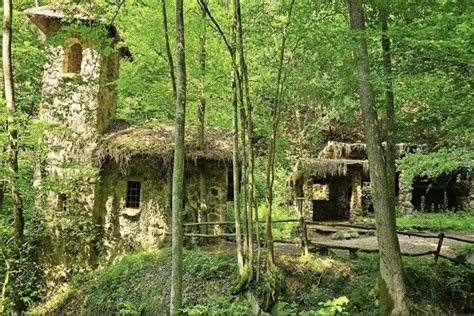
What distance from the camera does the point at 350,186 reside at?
17.6 metres

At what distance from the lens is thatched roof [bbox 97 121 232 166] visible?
31.2 ft

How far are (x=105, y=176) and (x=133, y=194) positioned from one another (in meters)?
0.86

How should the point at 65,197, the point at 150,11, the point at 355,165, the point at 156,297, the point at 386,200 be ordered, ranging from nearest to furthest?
the point at 386,200 < the point at 156,297 < the point at 150,11 < the point at 65,197 < the point at 355,165

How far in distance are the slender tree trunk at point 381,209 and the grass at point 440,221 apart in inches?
331

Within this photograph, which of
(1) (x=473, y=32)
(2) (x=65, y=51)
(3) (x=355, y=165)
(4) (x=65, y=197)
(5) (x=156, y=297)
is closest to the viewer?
(1) (x=473, y=32)

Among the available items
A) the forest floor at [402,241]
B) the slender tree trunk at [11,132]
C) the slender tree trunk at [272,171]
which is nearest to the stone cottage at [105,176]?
the slender tree trunk at [11,132]

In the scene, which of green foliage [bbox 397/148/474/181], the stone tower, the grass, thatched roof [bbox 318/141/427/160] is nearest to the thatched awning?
thatched roof [bbox 318/141/427/160]

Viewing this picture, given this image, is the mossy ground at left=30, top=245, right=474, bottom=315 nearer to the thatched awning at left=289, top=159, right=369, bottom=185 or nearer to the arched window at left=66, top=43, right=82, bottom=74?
the arched window at left=66, top=43, right=82, bottom=74

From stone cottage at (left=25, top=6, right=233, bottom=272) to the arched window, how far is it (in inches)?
2.6

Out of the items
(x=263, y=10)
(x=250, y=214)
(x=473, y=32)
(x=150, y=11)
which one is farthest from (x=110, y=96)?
(x=473, y=32)

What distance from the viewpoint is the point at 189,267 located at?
790 centimetres

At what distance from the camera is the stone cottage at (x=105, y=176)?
9695mm

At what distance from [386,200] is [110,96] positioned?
8.12 m

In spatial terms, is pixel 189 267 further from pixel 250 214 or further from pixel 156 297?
pixel 250 214
